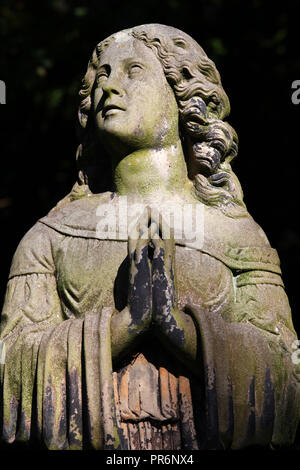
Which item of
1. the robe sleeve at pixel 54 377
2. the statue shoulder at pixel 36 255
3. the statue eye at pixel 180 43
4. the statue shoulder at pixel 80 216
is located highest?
the statue eye at pixel 180 43

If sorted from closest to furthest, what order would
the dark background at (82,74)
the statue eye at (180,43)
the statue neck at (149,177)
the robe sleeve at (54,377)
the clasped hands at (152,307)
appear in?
1. the robe sleeve at (54,377)
2. the clasped hands at (152,307)
3. the statue neck at (149,177)
4. the statue eye at (180,43)
5. the dark background at (82,74)

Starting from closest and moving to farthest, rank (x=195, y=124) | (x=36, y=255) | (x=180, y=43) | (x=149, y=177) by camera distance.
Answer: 1. (x=36, y=255)
2. (x=149, y=177)
3. (x=195, y=124)
4. (x=180, y=43)

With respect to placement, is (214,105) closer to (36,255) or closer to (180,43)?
(180,43)

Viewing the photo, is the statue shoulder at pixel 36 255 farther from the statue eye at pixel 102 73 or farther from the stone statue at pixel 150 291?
the statue eye at pixel 102 73

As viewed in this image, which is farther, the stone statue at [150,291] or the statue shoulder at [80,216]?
the statue shoulder at [80,216]

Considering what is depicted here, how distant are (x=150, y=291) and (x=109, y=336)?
0.27m

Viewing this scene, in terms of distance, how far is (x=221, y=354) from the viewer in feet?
17.6

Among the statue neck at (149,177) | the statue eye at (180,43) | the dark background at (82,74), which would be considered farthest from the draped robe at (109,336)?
the dark background at (82,74)

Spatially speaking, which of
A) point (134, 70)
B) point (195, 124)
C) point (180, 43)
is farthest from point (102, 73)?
point (195, 124)

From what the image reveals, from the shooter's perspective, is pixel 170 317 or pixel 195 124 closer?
pixel 170 317

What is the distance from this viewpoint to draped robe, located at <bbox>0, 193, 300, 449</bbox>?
5324 mm

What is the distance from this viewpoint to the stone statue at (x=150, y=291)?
5.37 m

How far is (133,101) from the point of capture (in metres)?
6.03

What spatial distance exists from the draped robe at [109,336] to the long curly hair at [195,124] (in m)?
0.16
